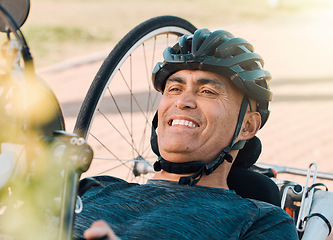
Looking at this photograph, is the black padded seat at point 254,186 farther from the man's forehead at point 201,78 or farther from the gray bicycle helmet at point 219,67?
the man's forehead at point 201,78

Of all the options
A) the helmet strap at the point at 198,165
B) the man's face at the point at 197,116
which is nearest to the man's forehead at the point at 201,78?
the man's face at the point at 197,116

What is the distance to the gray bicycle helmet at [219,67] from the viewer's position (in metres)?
2.43

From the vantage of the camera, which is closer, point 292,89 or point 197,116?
point 197,116

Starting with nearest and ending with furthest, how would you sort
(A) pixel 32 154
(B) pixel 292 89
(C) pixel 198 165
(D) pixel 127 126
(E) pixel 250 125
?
1. (A) pixel 32 154
2. (C) pixel 198 165
3. (E) pixel 250 125
4. (D) pixel 127 126
5. (B) pixel 292 89

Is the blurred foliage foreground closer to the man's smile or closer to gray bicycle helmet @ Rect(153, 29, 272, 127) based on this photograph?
the man's smile

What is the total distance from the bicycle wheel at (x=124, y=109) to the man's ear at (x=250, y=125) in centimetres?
86

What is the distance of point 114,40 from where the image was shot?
591 inches

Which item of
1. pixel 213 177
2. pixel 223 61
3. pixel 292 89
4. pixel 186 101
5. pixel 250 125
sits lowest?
pixel 292 89

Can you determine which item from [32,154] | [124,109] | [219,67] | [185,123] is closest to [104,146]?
A: [185,123]

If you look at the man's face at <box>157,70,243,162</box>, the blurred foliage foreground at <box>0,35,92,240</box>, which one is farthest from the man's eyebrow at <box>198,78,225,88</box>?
the blurred foliage foreground at <box>0,35,92,240</box>

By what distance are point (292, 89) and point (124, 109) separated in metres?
4.19

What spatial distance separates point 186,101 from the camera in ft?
8.07

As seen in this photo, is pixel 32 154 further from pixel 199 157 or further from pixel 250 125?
pixel 250 125

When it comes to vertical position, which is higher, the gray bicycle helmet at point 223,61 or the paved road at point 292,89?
the gray bicycle helmet at point 223,61
